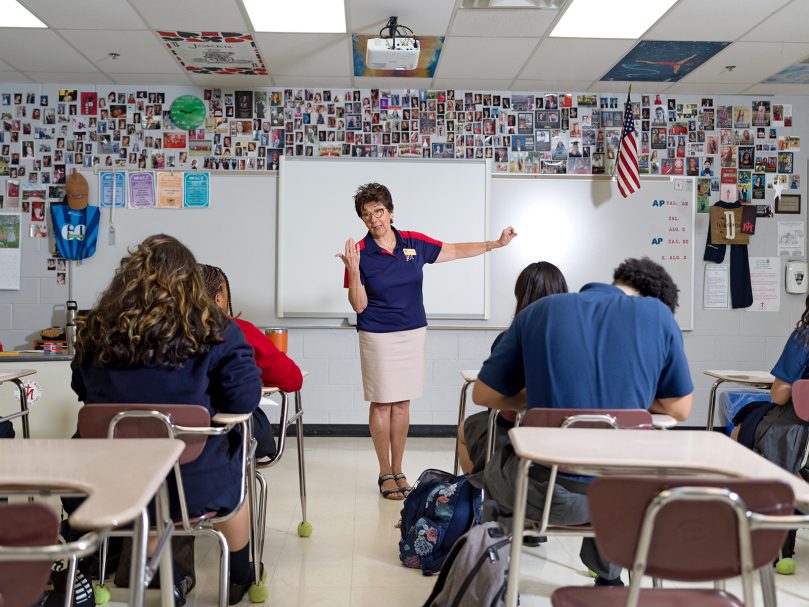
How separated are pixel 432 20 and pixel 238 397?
275cm

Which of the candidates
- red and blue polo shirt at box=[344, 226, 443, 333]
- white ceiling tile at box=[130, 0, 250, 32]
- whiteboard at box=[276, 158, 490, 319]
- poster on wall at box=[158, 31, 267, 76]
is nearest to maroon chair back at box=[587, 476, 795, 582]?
red and blue polo shirt at box=[344, 226, 443, 333]

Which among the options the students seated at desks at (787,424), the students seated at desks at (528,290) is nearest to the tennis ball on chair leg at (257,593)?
the students seated at desks at (528,290)

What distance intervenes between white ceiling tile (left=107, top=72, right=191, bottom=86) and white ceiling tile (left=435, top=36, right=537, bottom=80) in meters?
1.77

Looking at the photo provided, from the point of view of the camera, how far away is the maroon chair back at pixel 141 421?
5.95 feet

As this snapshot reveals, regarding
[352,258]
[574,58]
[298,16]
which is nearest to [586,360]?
[352,258]

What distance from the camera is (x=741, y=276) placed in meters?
5.45

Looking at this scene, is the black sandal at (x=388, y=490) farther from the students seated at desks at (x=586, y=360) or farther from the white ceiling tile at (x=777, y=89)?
the white ceiling tile at (x=777, y=89)

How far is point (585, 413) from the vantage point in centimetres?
189

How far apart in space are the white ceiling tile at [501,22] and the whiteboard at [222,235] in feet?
6.09

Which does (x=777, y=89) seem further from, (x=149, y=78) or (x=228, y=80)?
(x=149, y=78)

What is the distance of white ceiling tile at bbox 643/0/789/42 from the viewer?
12.4 ft

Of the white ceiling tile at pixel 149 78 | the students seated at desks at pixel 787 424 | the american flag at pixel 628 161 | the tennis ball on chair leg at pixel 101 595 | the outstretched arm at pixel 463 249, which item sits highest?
the white ceiling tile at pixel 149 78

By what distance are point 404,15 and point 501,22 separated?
53 cm

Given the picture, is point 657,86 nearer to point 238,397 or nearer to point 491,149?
point 491,149
